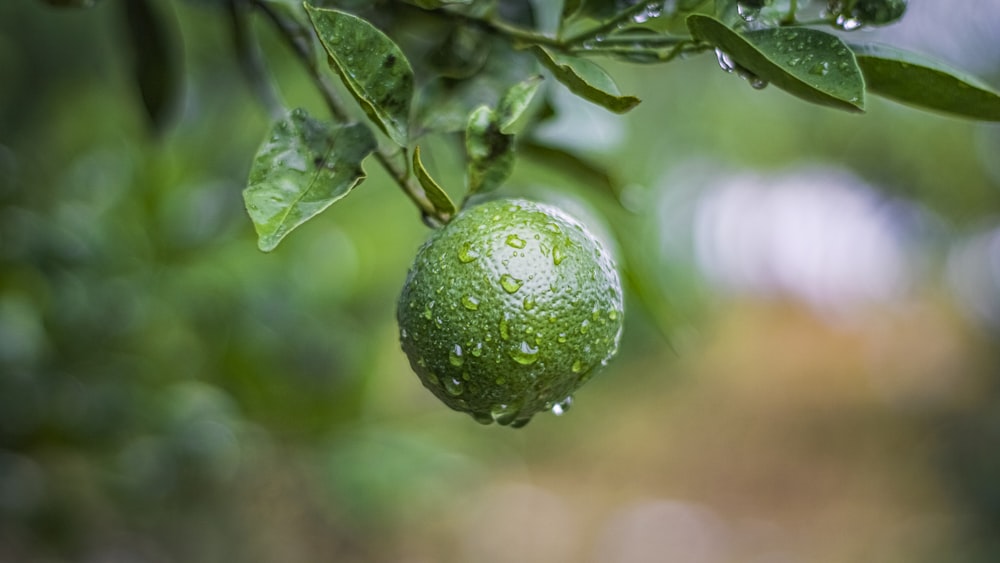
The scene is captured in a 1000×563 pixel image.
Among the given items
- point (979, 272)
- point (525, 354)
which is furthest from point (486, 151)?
point (979, 272)

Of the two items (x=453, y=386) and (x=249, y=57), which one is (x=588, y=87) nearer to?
(x=453, y=386)

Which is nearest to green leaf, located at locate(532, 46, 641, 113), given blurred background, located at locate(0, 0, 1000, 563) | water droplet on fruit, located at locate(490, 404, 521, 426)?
water droplet on fruit, located at locate(490, 404, 521, 426)

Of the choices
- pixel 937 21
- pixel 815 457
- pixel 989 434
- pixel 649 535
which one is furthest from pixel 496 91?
pixel 815 457

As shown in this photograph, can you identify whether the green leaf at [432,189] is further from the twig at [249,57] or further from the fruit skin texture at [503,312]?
the twig at [249,57]

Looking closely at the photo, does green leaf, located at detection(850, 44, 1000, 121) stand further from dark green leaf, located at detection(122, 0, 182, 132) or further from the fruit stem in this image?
dark green leaf, located at detection(122, 0, 182, 132)

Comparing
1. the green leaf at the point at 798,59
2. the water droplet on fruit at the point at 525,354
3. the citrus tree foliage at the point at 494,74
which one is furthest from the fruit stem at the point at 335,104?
the green leaf at the point at 798,59

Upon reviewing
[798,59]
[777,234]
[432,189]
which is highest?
[798,59]
